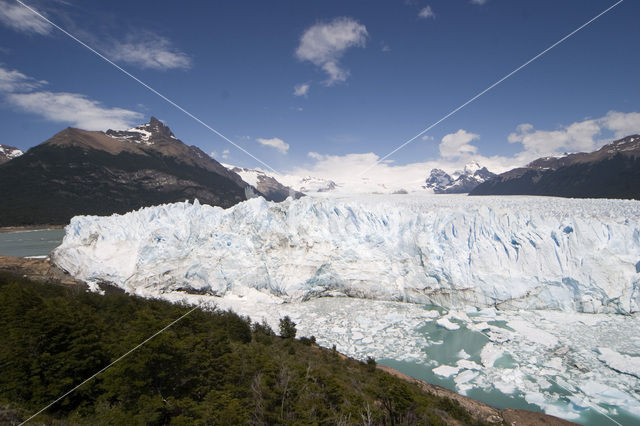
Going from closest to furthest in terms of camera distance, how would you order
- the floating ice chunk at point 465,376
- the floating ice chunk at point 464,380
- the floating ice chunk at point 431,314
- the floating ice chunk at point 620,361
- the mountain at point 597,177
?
1. the floating ice chunk at point 620,361
2. the floating ice chunk at point 464,380
3. the floating ice chunk at point 465,376
4. the floating ice chunk at point 431,314
5. the mountain at point 597,177

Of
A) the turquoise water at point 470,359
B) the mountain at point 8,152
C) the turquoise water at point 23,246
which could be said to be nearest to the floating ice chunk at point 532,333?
the turquoise water at point 470,359

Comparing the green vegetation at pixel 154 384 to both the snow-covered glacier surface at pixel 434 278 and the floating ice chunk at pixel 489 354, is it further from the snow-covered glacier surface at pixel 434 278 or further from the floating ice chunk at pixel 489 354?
the snow-covered glacier surface at pixel 434 278

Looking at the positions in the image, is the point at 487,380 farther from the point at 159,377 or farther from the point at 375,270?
the point at 159,377

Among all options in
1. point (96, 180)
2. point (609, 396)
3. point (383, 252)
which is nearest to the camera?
point (609, 396)

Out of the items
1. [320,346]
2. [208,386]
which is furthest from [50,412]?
[320,346]

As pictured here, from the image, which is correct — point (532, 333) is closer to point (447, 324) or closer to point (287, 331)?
point (447, 324)

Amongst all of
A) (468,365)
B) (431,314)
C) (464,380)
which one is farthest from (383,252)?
(464,380)
